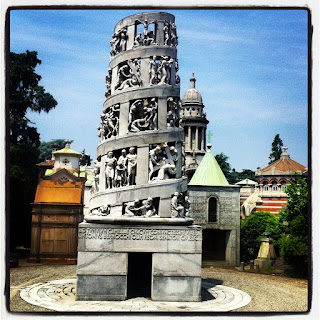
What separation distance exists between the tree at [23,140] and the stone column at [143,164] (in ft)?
25.7

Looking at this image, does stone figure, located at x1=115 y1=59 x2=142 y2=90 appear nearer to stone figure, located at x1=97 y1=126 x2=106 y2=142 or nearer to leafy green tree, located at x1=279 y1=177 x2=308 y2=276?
stone figure, located at x1=97 y1=126 x2=106 y2=142

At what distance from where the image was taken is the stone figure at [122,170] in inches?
432

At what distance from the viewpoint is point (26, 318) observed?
8742mm

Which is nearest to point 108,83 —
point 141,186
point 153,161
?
point 153,161

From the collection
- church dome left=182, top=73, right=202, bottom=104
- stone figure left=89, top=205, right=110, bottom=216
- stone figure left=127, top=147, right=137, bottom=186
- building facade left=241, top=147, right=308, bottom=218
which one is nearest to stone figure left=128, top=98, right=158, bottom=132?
stone figure left=127, top=147, right=137, bottom=186

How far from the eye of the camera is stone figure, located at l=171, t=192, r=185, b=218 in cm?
1067

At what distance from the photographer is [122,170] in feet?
36.0

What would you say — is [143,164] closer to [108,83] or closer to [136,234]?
[136,234]

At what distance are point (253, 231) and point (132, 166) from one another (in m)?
18.7

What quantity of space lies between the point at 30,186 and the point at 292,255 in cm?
1319

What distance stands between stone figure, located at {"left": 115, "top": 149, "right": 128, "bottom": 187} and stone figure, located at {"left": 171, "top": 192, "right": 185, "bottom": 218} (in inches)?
55.1

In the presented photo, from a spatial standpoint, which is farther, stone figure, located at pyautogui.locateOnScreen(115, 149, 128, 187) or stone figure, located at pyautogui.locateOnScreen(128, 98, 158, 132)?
stone figure, located at pyautogui.locateOnScreen(128, 98, 158, 132)

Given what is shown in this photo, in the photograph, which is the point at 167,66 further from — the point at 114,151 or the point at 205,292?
the point at 205,292

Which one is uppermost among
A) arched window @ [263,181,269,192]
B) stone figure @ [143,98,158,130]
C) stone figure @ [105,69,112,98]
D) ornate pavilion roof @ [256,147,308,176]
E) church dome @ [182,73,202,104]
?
church dome @ [182,73,202,104]
